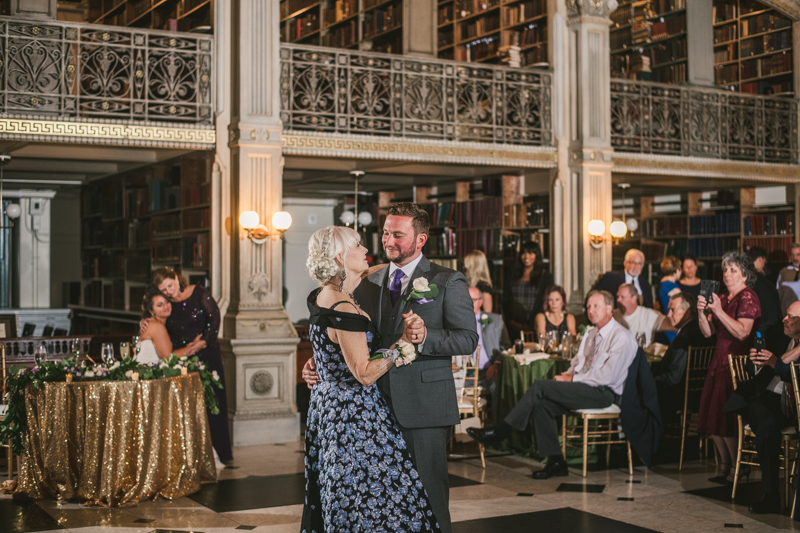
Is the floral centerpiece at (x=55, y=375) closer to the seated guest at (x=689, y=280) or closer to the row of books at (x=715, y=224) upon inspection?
the seated guest at (x=689, y=280)

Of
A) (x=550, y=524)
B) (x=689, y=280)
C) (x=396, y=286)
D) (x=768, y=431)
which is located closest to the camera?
(x=396, y=286)

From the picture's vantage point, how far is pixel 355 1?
1145 centimetres

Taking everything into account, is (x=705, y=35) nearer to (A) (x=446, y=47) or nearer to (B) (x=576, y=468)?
(A) (x=446, y=47)

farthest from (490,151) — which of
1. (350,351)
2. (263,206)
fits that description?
(350,351)

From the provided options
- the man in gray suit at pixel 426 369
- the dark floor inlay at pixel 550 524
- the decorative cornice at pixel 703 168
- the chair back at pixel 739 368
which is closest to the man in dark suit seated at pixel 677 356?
the chair back at pixel 739 368

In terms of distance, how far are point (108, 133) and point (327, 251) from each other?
489 centimetres

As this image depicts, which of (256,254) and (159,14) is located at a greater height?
(159,14)

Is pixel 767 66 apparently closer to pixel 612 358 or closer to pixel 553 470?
pixel 612 358

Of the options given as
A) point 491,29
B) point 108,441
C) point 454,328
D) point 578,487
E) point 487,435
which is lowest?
point 578,487

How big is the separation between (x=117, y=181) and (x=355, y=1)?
12.6ft

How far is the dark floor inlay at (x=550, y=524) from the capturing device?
192 inches

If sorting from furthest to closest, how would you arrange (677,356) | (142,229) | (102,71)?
(142,229), (102,71), (677,356)

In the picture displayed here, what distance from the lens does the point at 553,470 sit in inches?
248

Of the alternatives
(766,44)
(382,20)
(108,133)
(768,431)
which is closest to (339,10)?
(382,20)
